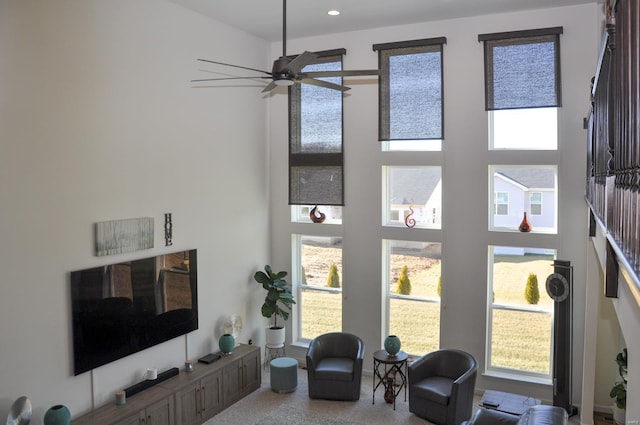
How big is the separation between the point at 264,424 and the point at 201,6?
522 cm

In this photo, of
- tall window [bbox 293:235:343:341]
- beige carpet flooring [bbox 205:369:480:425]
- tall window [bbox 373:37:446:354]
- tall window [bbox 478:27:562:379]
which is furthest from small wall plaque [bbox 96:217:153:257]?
tall window [bbox 478:27:562:379]

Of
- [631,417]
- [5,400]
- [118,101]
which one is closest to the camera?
[631,417]

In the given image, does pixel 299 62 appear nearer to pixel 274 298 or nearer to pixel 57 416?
pixel 57 416

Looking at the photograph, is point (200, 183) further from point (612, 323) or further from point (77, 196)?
point (612, 323)

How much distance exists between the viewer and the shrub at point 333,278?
28.0 ft

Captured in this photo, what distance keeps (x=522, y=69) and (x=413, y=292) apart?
3.42 meters

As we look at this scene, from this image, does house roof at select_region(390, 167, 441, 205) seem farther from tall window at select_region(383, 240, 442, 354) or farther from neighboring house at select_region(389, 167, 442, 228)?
tall window at select_region(383, 240, 442, 354)

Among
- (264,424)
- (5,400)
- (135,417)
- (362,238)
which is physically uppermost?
(362,238)

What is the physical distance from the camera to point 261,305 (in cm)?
852

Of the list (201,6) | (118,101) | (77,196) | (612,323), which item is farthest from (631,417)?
(201,6)

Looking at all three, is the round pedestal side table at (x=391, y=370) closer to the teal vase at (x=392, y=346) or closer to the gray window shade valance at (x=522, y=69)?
the teal vase at (x=392, y=346)

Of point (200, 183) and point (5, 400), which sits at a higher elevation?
point (200, 183)

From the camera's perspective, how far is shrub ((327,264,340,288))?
28.0 ft

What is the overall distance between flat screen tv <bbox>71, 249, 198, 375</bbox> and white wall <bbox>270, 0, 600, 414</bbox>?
2.14m
